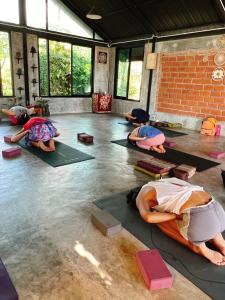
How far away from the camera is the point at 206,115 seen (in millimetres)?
6719

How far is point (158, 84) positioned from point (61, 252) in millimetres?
6885

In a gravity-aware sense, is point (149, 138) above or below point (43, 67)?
below

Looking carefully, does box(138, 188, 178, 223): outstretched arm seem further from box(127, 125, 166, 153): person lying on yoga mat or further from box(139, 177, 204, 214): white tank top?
box(127, 125, 166, 153): person lying on yoga mat

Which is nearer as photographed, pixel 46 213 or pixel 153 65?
pixel 46 213

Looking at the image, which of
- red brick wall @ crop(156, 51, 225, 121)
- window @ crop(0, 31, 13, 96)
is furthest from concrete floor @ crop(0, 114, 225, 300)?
window @ crop(0, 31, 13, 96)

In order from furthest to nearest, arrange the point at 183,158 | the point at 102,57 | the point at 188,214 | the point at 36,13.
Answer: the point at 102,57, the point at 36,13, the point at 183,158, the point at 188,214

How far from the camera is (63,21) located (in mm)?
7953

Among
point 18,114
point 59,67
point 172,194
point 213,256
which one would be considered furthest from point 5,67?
point 213,256

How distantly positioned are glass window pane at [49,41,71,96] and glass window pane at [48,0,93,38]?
1.65 ft

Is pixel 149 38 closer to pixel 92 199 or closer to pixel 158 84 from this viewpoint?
pixel 158 84

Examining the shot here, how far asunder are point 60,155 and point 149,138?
1705 mm

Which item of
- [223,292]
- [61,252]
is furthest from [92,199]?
[223,292]

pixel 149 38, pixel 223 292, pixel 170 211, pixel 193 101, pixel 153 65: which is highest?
pixel 149 38

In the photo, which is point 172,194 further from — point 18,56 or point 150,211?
point 18,56
